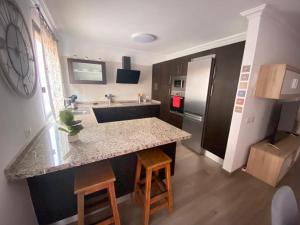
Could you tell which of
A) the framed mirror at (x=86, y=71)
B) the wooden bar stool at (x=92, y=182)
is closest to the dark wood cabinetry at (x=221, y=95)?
the wooden bar stool at (x=92, y=182)

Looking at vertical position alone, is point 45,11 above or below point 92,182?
above

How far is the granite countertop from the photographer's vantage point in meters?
0.83

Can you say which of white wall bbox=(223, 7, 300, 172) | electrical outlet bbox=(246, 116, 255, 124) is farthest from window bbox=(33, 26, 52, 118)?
electrical outlet bbox=(246, 116, 255, 124)

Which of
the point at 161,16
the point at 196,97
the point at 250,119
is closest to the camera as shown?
the point at 161,16

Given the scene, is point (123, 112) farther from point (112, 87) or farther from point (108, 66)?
point (108, 66)

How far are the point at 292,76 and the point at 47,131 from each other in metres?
3.25

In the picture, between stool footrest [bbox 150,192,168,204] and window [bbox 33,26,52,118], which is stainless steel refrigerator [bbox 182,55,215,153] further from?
window [bbox 33,26,52,118]

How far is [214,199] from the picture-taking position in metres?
1.65

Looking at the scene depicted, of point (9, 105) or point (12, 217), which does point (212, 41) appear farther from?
point (12, 217)

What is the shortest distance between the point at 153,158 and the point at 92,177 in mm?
593

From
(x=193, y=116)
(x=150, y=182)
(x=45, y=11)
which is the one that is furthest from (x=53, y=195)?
(x=193, y=116)

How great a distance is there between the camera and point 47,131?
147 cm

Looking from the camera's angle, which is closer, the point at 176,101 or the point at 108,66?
the point at 176,101

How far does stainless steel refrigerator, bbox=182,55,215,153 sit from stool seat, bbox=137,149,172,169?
1.57 metres
